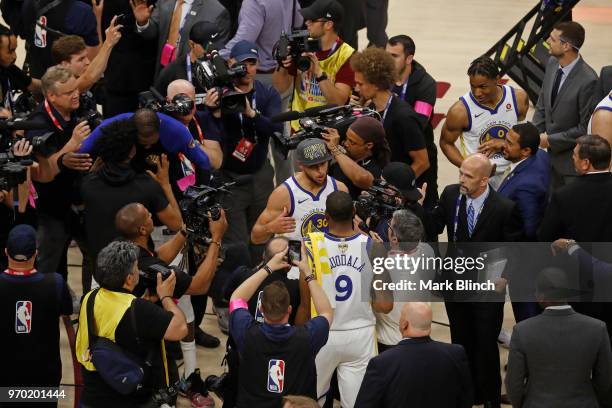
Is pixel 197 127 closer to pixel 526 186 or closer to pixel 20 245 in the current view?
pixel 20 245

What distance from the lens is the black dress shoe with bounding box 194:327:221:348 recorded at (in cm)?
785

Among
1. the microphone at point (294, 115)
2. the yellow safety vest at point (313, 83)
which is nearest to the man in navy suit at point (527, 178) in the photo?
the microphone at point (294, 115)

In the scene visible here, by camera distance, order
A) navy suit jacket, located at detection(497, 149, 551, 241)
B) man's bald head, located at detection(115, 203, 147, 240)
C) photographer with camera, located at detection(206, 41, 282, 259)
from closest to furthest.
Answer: man's bald head, located at detection(115, 203, 147, 240), navy suit jacket, located at detection(497, 149, 551, 241), photographer with camera, located at detection(206, 41, 282, 259)

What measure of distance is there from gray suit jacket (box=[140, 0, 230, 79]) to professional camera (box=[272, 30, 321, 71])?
2.77 feet

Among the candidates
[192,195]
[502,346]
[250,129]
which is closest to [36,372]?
[192,195]

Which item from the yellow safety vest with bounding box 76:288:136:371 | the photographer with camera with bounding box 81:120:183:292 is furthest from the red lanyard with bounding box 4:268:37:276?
the photographer with camera with bounding box 81:120:183:292

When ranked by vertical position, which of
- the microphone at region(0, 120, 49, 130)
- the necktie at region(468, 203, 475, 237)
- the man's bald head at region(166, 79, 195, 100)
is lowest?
the necktie at region(468, 203, 475, 237)

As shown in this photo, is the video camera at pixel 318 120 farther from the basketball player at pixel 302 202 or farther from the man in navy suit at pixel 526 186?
the man in navy suit at pixel 526 186

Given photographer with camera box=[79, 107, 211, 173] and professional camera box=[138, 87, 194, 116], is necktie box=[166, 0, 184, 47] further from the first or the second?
photographer with camera box=[79, 107, 211, 173]

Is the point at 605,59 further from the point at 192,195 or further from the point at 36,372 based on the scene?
the point at 36,372

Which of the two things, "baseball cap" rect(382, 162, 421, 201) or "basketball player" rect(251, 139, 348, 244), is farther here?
"baseball cap" rect(382, 162, 421, 201)

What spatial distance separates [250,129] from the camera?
8.08 m

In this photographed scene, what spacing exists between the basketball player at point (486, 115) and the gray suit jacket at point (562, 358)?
259cm

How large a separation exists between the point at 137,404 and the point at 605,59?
10.9 m
